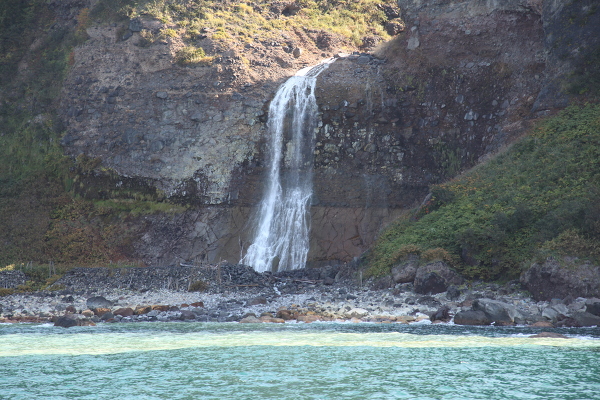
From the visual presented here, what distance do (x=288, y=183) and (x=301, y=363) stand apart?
21745mm

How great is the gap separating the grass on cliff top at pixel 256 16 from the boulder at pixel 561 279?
88.6ft

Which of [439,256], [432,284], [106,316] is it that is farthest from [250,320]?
[439,256]

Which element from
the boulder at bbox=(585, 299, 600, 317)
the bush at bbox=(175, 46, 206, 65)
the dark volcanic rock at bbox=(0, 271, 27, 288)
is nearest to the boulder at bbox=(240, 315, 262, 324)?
the boulder at bbox=(585, 299, 600, 317)

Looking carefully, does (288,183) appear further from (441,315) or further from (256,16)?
(441,315)

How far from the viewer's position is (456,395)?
1076 centimetres

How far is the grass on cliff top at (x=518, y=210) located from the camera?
21.2 m

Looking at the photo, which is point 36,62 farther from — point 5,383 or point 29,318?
point 5,383

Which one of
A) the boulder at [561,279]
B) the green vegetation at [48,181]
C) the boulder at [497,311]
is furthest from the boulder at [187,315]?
the boulder at [561,279]

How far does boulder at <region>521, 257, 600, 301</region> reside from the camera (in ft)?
62.6

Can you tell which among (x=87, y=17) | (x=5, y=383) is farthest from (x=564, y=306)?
(x=87, y=17)

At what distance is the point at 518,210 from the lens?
23.1 meters

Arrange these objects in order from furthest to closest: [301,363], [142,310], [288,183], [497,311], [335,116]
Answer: [335,116], [288,183], [142,310], [497,311], [301,363]

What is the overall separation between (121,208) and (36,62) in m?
14.9

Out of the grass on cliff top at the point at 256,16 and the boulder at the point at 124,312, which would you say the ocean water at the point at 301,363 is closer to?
the boulder at the point at 124,312
